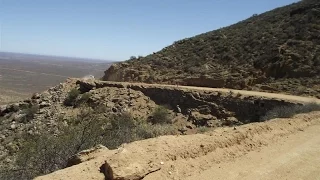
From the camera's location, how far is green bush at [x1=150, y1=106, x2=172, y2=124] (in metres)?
22.7

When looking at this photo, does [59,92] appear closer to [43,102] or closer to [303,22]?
[43,102]

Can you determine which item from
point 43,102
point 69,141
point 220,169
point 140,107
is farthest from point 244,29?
point 220,169

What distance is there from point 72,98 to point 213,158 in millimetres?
21886

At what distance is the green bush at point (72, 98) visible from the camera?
28.2 m

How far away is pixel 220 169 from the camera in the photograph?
784cm

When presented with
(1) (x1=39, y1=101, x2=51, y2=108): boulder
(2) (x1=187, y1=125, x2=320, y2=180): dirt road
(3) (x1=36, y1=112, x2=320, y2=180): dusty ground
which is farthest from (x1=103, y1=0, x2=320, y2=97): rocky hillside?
(3) (x1=36, y1=112, x2=320, y2=180): dusty ground

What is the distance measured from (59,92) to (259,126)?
22716mm

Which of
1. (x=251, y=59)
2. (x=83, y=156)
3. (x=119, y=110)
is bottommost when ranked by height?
(x=119, y=110)

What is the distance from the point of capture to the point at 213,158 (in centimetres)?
824

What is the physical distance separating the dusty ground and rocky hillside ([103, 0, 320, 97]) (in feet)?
51.8

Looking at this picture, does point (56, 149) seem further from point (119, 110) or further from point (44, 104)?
point (44, 104)

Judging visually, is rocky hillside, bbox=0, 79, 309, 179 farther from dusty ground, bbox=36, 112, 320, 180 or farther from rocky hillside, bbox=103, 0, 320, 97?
dusty ground, bbox=36, 112, 320, 180

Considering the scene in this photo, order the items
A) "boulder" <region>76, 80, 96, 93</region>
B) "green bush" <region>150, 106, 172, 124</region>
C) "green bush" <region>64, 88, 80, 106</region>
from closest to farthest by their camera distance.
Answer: "green bush" <region>150, 106, 172, 124</region>, "green bush" <region>64, 88, 80, 106</region>, "boulder" <region>76, 80, 96, 93</region>

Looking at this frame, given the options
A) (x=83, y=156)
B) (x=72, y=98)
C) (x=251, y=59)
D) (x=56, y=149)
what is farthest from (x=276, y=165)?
(x=251, y=59)
